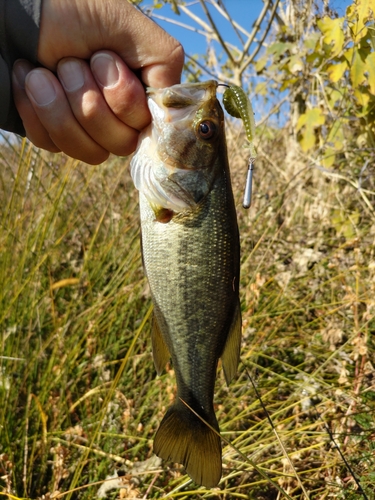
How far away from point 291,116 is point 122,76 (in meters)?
4.18

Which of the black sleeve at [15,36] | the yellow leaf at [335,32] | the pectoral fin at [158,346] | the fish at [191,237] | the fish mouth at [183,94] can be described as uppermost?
the yellow leaf at [335,32]

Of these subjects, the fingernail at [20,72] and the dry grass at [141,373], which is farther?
the dry grass at [141,373]

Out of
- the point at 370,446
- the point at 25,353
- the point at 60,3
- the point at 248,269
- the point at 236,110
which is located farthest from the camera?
the point at 248,269

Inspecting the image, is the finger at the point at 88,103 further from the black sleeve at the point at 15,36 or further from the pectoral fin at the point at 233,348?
the pectoral fin at the point at 233,348

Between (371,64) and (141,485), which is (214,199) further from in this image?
(371,64)

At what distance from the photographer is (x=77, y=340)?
2.85m

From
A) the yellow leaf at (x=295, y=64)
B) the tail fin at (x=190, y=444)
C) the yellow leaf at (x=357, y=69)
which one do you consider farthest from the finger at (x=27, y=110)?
the yellow leaf at (x=295, y=64)

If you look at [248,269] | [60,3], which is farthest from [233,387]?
[60,3]

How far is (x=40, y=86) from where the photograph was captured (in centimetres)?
155

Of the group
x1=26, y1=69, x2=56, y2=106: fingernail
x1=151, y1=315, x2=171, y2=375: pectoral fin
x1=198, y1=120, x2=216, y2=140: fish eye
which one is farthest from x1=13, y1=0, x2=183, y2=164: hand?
x1=151, y1=315, x2=171, y2=375: pectoral fin

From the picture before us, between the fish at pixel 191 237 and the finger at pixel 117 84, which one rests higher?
the finger at pixel 117 84

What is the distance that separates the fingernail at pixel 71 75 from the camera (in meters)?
1.57

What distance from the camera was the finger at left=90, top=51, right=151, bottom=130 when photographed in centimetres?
154

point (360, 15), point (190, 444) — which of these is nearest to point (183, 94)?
point (190, 444)
